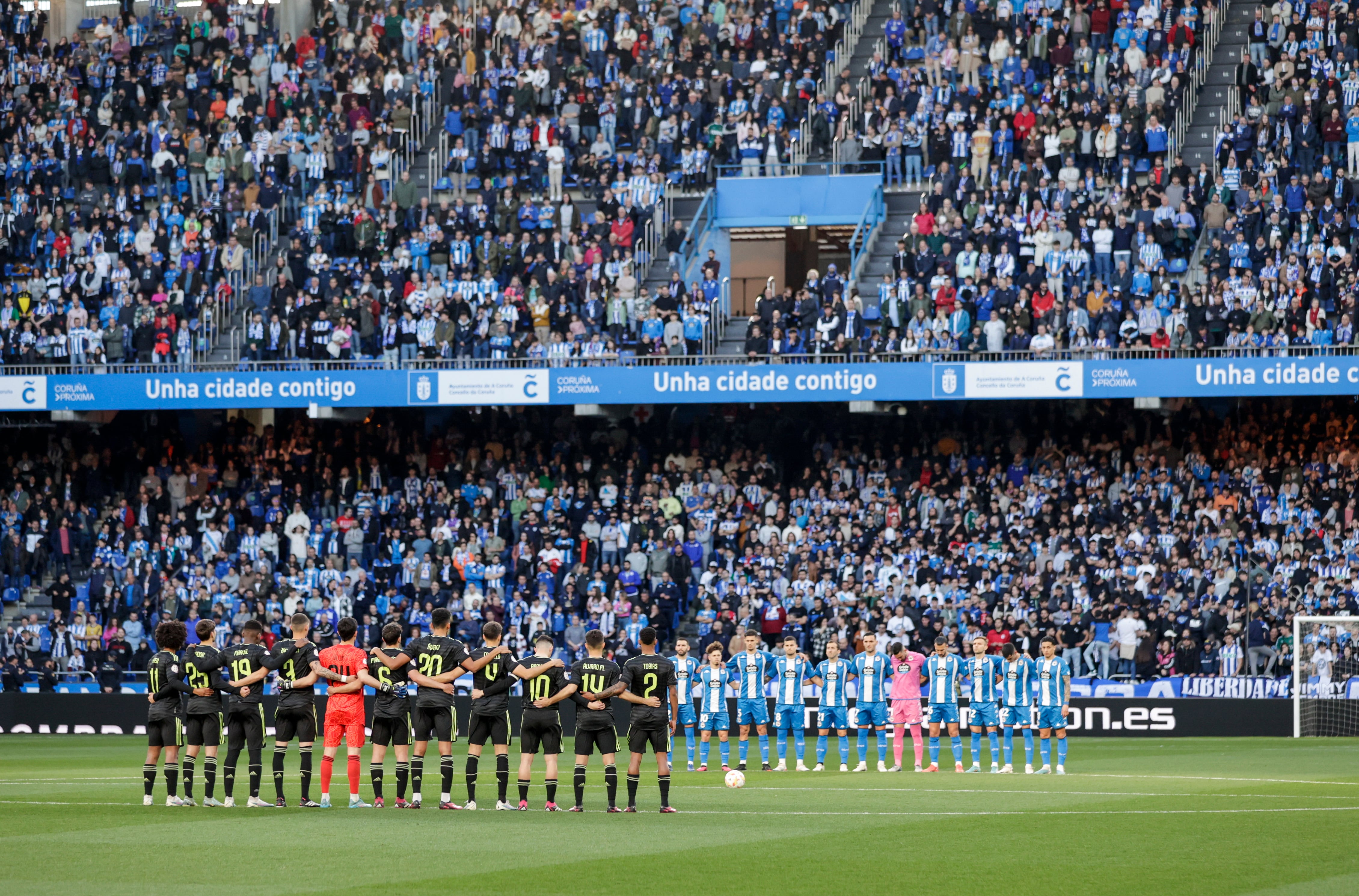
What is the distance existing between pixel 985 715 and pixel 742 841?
10740 millimetres

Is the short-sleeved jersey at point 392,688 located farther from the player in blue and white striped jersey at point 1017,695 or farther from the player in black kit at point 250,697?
the player in blue and white striped jersey at point 1017,695

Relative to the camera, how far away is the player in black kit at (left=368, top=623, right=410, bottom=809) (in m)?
18.1

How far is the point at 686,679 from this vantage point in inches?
1060

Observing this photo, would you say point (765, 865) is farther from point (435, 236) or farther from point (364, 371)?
point (435, 236)

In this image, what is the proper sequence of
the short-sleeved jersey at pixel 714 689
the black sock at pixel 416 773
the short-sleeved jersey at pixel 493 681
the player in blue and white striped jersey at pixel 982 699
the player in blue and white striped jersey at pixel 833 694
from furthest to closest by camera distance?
the player in blue and white striped jersey at pixel 833 694
the short-sleeved jersey at pixel 714 689
the player in blue and white striped jersey at pixel 982 699
the black sock at pixel 416 773
the short-sleeved jersey at pixel 493 681

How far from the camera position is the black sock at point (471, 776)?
18297 millimetres

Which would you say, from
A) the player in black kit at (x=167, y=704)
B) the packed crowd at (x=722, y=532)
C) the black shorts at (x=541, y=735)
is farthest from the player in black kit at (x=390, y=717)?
the packed crowd at (x=722, y=532)

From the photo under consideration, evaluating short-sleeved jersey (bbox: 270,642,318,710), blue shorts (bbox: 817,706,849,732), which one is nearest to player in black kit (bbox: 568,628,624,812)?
short-sleeved jersey (bbox: 270,642,318,710)

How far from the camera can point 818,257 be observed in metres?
41.9

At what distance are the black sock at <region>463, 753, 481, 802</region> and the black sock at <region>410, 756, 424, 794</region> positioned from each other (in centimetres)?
47

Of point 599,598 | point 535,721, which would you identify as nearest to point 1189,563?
point 599,598

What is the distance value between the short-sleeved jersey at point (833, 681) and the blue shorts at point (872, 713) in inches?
22.7

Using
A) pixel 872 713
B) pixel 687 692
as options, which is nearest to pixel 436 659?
pixel 687 692

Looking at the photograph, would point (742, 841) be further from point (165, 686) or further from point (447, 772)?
point (165, 686)
